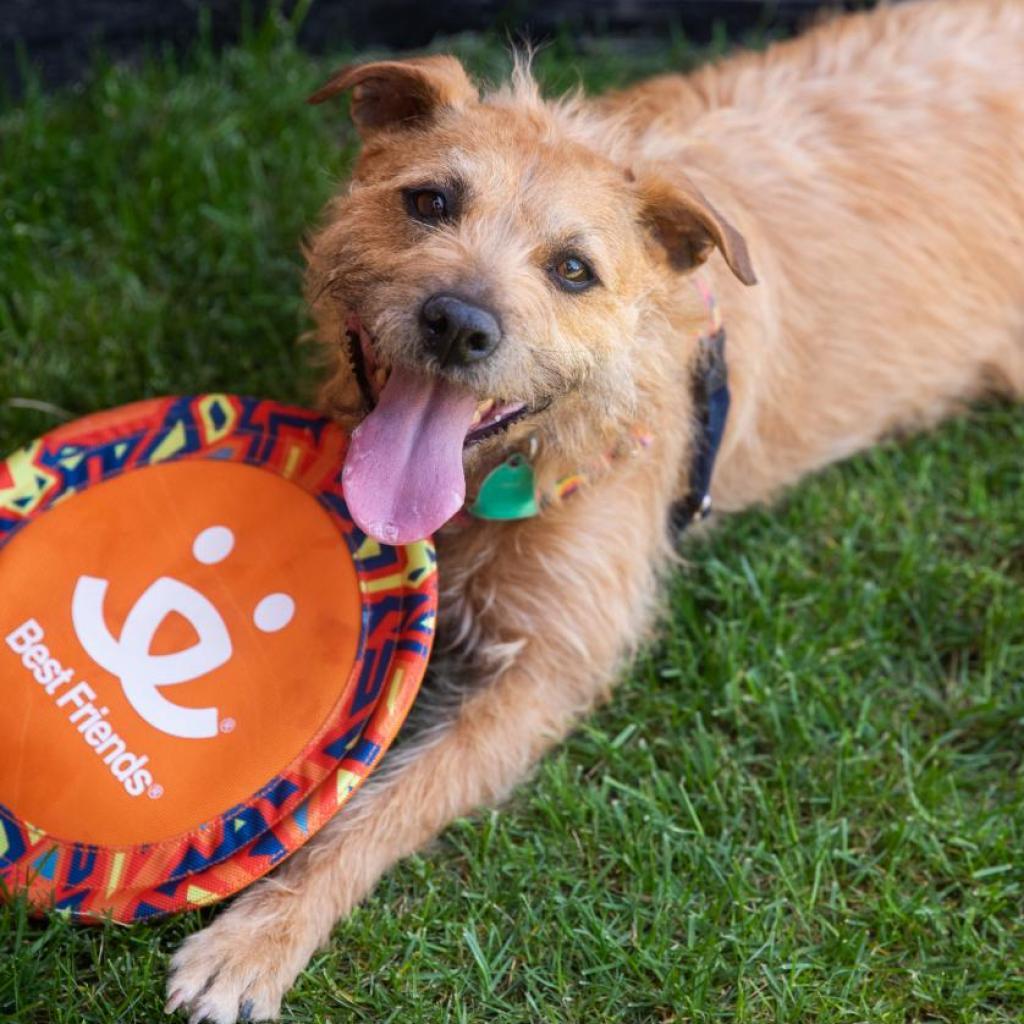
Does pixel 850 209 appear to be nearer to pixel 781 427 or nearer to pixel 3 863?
pixel 781 427

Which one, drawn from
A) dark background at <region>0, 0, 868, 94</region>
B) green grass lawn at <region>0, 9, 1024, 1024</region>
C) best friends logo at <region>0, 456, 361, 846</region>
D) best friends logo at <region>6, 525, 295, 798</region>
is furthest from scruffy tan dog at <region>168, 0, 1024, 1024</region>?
dark background at <region>0, 0, 868, 94</region>

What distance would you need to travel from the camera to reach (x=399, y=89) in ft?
12.1

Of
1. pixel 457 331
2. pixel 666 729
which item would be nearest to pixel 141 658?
pixel 457 331

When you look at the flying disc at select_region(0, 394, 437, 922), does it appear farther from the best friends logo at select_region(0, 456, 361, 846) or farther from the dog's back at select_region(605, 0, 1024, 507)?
the dog's back at select_region(605, 0, 1024, 507)

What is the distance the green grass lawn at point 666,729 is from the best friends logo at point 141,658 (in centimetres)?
48

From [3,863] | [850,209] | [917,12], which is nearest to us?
[3,863]

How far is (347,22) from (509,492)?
3620mm

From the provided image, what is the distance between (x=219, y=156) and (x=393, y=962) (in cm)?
370

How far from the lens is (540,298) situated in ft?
10.7

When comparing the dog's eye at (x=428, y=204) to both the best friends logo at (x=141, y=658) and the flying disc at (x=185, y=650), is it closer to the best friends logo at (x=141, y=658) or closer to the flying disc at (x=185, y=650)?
the flying disc at (x=185, y=650)

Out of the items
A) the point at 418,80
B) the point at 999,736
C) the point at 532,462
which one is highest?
the point at 418,80

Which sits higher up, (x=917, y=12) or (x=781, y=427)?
(x=917, y=12)

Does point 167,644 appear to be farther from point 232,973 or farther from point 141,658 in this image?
point 232,973

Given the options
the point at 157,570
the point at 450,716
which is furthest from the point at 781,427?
the point at 157,570
